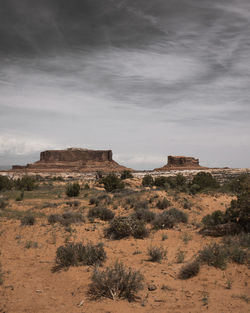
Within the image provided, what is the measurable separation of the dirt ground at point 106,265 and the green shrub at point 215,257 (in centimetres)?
18

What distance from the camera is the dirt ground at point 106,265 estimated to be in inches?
188

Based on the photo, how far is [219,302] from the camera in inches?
188

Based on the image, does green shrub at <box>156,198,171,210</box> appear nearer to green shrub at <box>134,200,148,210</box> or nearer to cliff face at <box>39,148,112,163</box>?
green shrub at <box>134,200,148,210</box>

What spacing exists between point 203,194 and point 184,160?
4030 inches

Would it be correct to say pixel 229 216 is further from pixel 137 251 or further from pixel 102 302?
pixel 102 302

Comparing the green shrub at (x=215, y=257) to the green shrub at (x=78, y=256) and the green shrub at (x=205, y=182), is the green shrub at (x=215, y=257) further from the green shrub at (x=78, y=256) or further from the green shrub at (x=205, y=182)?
the green shrub at (x=205, y=182)

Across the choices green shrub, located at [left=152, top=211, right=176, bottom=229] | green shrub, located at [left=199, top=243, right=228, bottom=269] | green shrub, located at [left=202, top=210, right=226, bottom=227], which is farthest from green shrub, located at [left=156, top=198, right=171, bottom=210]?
green shrub, located at [left=199, top=243, right=228, bottom=269]

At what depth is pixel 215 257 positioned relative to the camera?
20.8 ft

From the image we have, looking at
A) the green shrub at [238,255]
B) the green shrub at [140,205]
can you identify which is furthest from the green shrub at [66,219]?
the green shrub at [238,255]

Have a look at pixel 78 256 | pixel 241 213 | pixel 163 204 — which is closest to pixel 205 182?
pixel 163 204

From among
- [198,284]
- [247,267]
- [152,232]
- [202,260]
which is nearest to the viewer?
[198,284]

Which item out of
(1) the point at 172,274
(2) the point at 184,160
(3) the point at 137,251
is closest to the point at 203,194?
(3) the point at 137,251

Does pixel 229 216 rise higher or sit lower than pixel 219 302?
higher

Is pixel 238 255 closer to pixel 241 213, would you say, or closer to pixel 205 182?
pixel 241 213
